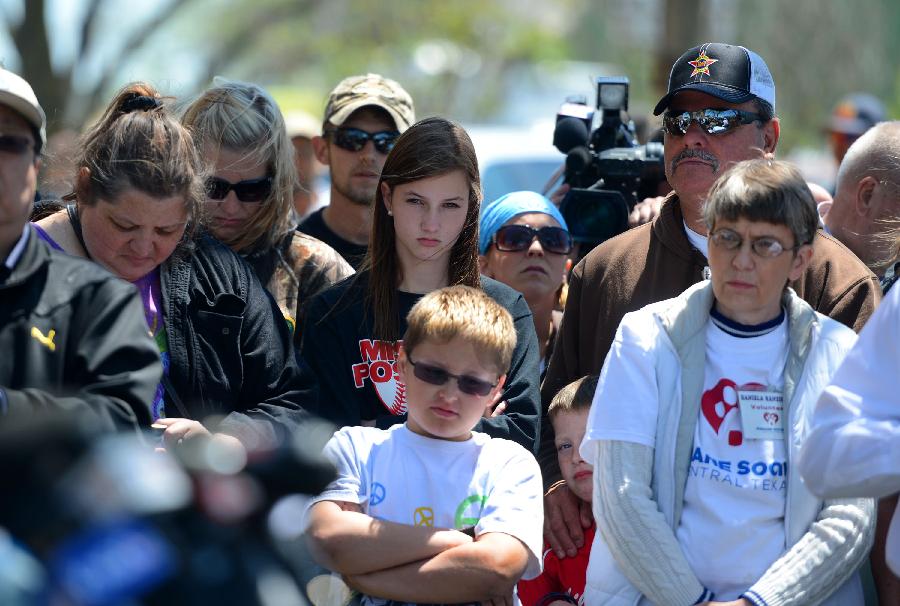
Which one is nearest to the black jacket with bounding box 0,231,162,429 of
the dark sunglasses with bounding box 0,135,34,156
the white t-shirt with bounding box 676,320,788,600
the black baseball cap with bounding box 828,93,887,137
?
the dark sunglasses with bounding box 0,135,34,156

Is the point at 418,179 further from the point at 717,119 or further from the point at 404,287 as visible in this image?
the point at 717,119

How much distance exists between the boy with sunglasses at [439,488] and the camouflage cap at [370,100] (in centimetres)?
190

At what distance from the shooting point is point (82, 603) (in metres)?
1.65

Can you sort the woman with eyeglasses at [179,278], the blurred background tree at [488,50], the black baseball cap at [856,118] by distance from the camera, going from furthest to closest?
the blurred background tree at [488,50] → the black baseball cap at [856,118] → the woman with eyeglasses at [179,278]

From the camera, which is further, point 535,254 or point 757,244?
point 535,254

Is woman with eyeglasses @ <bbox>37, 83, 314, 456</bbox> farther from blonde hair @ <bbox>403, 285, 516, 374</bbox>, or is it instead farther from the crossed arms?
blonde hair @ <bbox>403, 285, 516, 374</bbox>

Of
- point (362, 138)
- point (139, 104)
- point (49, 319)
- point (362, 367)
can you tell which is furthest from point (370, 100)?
point (49, 319)

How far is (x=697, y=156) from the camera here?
3.77 m

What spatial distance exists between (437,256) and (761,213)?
1117mm

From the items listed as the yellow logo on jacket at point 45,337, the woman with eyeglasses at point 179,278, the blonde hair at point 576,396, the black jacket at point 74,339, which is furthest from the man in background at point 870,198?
the yellow logo on jacket at point 45,337

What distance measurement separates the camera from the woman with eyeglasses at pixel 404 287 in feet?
11.8

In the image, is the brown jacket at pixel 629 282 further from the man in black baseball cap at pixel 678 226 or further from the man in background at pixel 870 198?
the man in background at pixel 870 198

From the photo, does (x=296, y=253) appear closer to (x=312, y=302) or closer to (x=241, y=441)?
(x=312, y=302)

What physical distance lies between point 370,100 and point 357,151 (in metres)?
0.21
